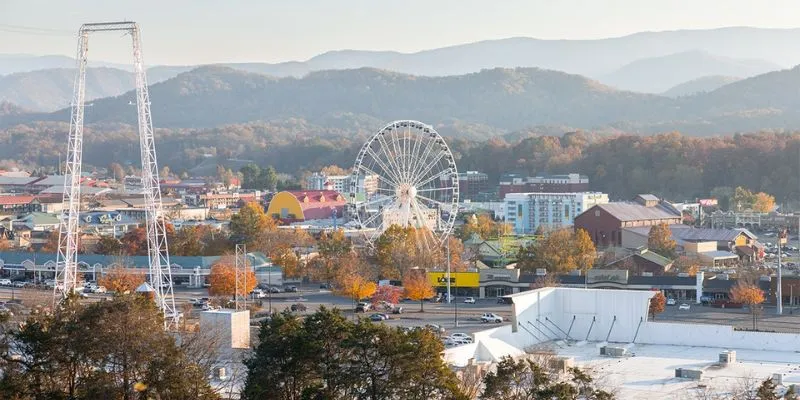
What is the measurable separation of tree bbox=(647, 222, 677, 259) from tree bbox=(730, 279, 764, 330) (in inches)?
282

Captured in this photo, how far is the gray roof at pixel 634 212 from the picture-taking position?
37778 millimetres

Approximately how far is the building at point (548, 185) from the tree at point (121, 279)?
2767 centimetres

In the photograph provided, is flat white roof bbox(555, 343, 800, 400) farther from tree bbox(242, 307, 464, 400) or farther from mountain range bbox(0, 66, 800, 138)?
mountain range bbox(0, 66, 800, 138)

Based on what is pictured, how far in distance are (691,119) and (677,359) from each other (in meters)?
107

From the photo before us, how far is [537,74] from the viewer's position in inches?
6344

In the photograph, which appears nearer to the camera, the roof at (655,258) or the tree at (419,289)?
the tree at (419,289)

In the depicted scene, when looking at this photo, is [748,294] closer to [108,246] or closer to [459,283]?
[459,283]

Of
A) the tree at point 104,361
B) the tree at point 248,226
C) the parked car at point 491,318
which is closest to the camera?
the tree at point 104,361

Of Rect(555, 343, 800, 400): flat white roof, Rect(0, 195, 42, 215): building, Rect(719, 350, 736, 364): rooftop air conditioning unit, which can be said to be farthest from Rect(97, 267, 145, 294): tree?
Rect(0, 195, 42, 215): building

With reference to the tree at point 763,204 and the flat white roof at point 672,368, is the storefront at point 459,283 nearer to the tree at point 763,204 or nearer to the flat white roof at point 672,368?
the flat white roof at point 672,368

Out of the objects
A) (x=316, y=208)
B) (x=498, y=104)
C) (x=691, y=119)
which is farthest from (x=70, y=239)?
(x=498, y=104)

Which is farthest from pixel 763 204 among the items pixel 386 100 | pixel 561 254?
pixel 386 100

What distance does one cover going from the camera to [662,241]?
34.1 meters

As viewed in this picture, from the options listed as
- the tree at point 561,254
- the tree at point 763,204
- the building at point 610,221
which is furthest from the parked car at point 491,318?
the tree at point 763,204
